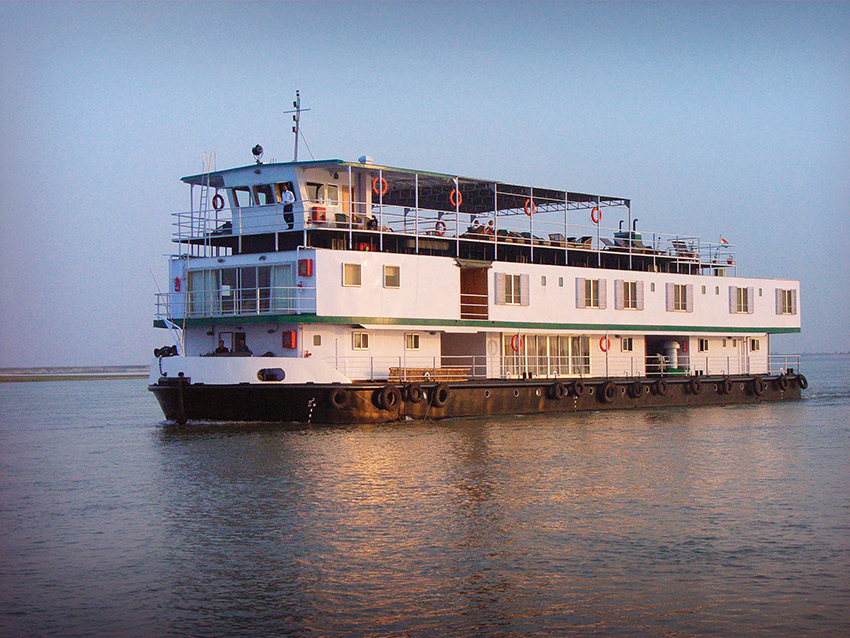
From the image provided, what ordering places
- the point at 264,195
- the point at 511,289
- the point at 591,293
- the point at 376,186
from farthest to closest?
the point at 591,293, the point at 511,289, the point at 376,186, the point at 264,195

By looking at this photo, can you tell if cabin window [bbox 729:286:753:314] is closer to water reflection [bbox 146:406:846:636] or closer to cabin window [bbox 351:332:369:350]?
water reflection [bbox 146:406:846:636]

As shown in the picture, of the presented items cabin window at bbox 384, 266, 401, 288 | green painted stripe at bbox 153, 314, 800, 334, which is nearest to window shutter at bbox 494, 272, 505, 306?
green painted stripe at bbox 153, 314, 800, 334

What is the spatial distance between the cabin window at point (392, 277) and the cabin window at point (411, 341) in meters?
1.93

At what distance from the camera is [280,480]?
20922mm

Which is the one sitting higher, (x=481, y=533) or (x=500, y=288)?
(x=500, y=288)

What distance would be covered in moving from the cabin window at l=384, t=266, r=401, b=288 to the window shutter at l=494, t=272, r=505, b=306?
446 centimetres

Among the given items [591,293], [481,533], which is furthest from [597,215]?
[481,533]

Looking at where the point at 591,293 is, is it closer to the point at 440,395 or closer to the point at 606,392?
the point at 606,392

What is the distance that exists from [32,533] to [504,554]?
7.78m

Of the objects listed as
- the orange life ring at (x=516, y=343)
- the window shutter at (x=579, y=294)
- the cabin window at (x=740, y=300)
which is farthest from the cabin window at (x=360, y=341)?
the cabin window at (x=740, y=300)

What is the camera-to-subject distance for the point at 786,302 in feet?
150

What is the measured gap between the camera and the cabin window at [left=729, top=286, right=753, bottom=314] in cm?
4356

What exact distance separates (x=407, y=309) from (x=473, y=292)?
13.2 ft

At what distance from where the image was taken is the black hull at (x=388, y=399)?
29.2 meters
